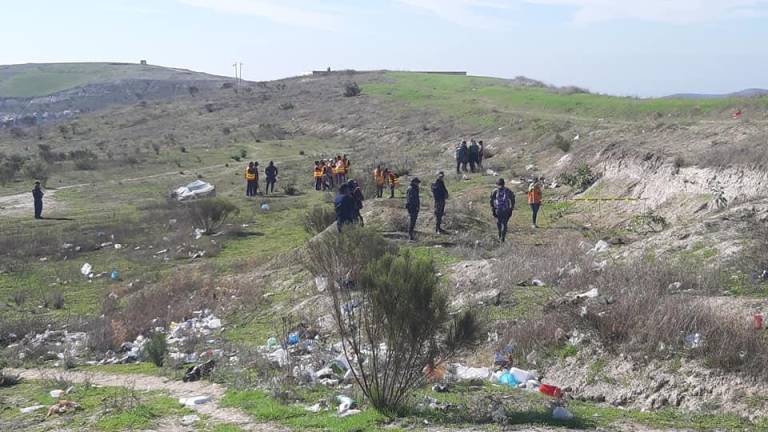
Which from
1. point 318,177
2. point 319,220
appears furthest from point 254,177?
point 319,220

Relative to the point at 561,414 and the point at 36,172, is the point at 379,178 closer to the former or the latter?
the point at 561,414

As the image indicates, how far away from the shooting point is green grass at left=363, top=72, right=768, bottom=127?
38656 millimetres

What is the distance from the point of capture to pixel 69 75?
497 feet

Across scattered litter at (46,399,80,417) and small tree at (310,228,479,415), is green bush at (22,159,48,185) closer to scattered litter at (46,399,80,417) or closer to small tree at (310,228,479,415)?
scattered litter at (46,399,80,417)

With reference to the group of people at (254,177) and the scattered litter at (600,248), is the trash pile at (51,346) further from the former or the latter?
the group of people at (254,177)

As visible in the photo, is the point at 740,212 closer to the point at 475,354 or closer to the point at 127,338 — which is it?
the point at 475,354

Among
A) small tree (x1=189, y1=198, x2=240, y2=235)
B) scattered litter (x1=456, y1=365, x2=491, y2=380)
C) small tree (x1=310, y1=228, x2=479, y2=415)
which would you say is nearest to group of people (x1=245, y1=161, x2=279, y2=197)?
small tree (x1=189, y1=198, x2=240, y2=235)

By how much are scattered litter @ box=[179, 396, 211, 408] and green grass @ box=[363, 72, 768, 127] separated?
2747 centimetres

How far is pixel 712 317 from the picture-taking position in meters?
9.95

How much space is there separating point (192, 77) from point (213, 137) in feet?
291

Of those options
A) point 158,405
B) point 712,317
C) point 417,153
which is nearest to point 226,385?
point 158,405

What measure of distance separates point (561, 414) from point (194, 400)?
4704 mm

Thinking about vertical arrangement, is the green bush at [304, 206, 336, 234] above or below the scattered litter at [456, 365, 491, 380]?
above

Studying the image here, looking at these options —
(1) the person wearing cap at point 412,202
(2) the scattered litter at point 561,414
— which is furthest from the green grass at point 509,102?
(2) the scattered litter at point 561,414
